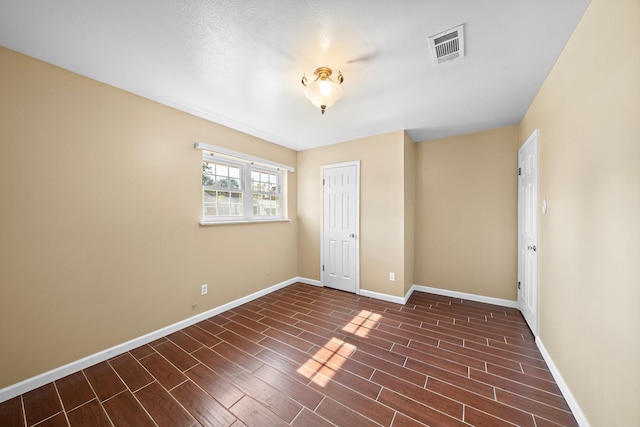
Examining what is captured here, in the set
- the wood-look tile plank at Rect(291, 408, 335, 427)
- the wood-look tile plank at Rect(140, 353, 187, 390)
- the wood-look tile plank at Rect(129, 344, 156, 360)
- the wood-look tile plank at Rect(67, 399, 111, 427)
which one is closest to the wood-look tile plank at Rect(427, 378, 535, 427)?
the wood-look tile plank at Rect(291, 408, 335, 427)

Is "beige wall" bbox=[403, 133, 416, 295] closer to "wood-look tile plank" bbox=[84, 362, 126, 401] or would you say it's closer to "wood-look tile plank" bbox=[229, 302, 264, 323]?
"wood-look tile plank" bbox=[229, 302, 264, 323]

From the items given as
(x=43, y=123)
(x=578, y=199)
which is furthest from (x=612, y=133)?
(x=43, y=123)

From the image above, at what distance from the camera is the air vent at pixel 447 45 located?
152 cm

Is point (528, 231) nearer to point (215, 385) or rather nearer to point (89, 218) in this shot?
point (215, 385)

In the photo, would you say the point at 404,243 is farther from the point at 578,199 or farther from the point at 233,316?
the point at 233,316

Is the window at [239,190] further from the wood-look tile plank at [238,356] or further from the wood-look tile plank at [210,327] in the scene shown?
the wood-look tile plank at [238,356]

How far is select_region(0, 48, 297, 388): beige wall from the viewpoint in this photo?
169 cm

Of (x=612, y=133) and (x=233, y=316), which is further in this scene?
(x=233, y=316)

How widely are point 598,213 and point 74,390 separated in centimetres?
367

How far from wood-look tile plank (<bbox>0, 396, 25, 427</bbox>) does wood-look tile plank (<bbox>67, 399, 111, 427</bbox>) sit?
0.26 metres

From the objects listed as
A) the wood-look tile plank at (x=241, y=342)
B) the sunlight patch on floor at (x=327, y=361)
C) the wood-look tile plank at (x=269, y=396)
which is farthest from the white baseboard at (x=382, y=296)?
the wood-look tile plank at (x=269, y=396)

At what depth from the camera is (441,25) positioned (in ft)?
4.80

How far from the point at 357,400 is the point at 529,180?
2.87m

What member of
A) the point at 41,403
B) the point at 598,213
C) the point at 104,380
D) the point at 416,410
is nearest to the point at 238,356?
the point at 104,380
